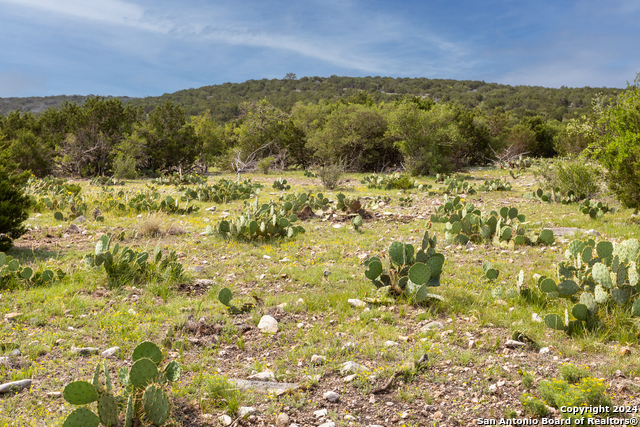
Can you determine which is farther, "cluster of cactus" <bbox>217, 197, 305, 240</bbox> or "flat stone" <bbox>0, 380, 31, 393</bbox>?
"cluster of cactus" <bbox>217, 197, 305, 240</bbox>

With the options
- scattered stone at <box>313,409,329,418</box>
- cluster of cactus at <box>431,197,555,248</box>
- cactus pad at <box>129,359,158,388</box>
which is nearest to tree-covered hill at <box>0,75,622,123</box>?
cluster of cactus at <box>431,197,555,248</box>

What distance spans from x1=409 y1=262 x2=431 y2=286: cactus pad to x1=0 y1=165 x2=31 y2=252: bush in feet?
19.8

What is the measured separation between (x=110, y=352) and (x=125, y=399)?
3.04 feet

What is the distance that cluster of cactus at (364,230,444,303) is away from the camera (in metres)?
4.15

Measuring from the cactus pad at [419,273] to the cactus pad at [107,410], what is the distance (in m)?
2.92

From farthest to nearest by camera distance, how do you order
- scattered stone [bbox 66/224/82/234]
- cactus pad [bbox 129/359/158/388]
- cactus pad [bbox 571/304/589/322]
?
scattered stone [bbox 66/224/82/234]
cactus pad [bbox 571/304/589/322]
cactus pad [bbox 129/359/158/388]

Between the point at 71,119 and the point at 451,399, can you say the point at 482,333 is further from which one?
the point at 71,119

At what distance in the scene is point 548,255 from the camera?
582cm

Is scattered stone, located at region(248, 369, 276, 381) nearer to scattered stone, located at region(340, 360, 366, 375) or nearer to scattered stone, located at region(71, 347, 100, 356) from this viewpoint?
scattered stone, located at region(340, 360, 366, 375)

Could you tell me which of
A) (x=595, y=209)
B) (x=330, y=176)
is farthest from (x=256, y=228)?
(x=330, y=176)

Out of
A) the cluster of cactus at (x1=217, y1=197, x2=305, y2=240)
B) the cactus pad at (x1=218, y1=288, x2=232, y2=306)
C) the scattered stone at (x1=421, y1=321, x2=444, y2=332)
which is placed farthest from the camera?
the cluster of cactus at (x1=217, y1=197, x2=305, y2=240)

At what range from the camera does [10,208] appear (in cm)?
599

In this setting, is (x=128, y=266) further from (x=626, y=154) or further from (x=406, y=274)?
(x=626, y=154)

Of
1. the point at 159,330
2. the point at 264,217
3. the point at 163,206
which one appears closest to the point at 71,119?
the point at 163,206
